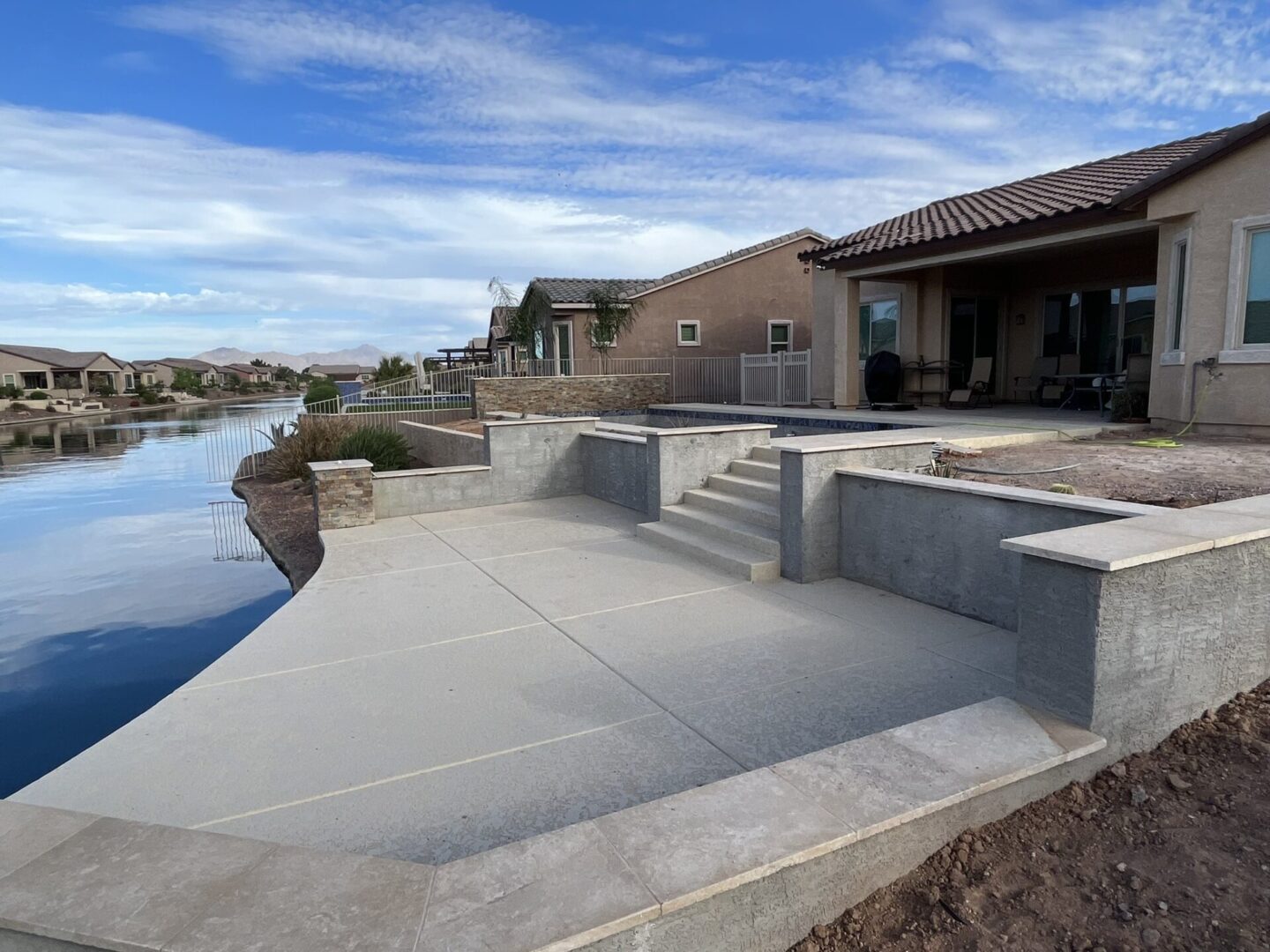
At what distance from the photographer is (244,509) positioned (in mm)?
14875

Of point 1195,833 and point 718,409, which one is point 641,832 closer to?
point 1195,833

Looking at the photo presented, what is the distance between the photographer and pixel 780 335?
86.4 ft

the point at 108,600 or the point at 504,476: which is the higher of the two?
the point at 504,476

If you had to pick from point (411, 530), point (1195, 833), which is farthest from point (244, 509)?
point (1195, 833)

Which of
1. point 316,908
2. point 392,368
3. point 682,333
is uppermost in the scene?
point 682,333

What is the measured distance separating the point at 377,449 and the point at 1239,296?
13060 millimetres

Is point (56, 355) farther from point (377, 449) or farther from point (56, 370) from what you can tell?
point (377, 449)

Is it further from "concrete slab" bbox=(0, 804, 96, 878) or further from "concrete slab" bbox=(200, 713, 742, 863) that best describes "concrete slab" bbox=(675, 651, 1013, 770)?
"concrete slab" bbox=(0, 804, 96, 878)

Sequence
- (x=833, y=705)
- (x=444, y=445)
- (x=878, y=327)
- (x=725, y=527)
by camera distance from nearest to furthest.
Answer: (x=833, y=705) → (x=725, y=527) → (x=444, y=445) → (x=878, y=327)

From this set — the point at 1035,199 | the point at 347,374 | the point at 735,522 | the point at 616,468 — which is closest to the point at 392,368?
the point at 616,468

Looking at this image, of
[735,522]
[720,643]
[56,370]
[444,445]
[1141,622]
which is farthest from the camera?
[56,370]

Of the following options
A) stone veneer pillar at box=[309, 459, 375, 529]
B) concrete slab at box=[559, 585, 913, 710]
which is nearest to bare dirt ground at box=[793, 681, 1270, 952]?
concrete slab at box=[559, 585, 913, 710]

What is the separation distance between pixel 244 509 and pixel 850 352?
12.3 meters

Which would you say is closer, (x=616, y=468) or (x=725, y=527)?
(x=725, y=527)
